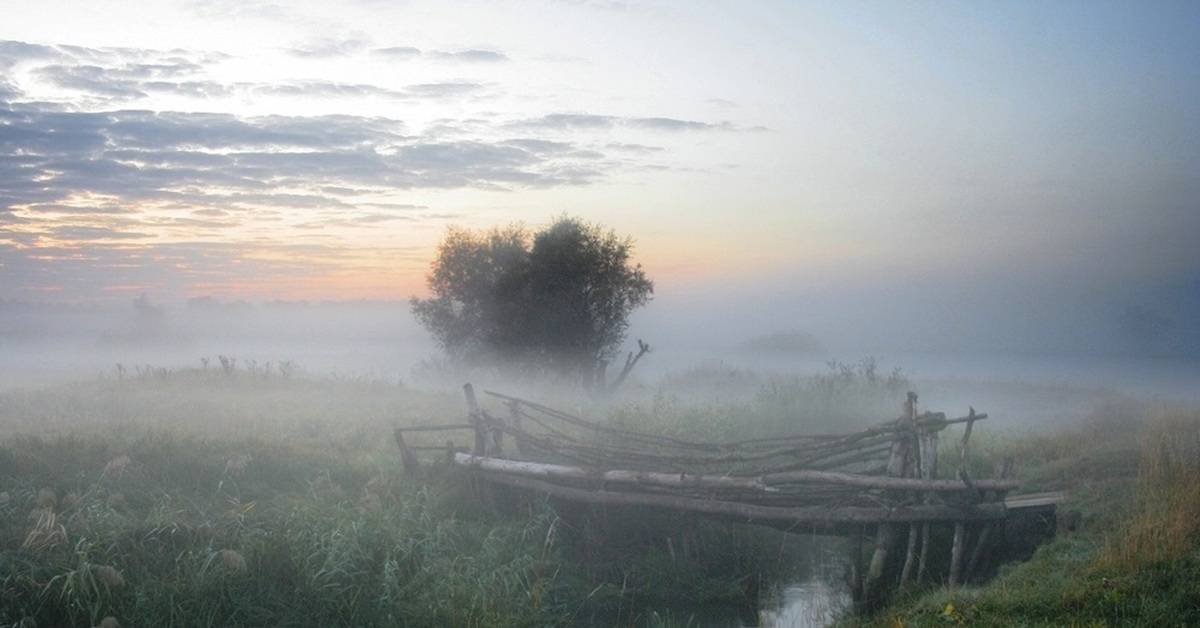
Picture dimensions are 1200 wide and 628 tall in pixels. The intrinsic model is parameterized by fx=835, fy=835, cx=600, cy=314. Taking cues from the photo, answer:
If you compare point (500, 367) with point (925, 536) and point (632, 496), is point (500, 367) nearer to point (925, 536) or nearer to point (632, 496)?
point (632, 496)

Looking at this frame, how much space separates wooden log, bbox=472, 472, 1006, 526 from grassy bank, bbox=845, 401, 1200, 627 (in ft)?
2.59

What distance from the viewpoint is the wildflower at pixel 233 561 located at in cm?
873

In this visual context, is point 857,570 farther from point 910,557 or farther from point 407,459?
point 407,459

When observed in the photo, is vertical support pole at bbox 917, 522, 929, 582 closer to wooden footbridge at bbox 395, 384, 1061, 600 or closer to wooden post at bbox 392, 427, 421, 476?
wooden footbridge at bbox 395, 384, 1061, 600

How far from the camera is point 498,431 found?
43.1ft

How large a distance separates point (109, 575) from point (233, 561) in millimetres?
1119

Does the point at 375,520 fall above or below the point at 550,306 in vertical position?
below

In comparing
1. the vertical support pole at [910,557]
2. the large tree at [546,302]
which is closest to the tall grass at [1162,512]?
the vertical support pole at [910,557]

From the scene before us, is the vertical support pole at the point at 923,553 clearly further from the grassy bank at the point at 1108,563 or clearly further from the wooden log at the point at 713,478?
the wooden log at the point at 713,478

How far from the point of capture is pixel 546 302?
26.6m

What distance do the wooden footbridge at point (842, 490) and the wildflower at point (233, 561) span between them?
385 centimetres

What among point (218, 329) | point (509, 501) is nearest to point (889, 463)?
point (509, 501)

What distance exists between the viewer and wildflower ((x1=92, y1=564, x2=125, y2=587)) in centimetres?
820

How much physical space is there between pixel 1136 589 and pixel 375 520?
8150 mm
